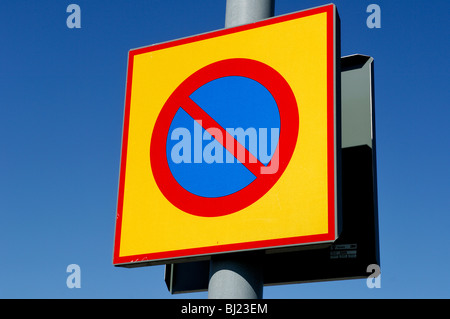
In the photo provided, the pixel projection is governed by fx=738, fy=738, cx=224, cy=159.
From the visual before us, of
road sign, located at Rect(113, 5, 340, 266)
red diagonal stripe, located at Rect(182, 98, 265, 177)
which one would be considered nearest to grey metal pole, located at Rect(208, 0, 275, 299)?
road sign, located at Rect(113, 5, 340, 266)

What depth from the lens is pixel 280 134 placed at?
16.5ft

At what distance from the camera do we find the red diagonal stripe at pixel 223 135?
500 centimetres

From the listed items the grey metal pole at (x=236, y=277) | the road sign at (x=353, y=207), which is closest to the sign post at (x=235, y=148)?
the grey metal pole at (x=236, y=277)

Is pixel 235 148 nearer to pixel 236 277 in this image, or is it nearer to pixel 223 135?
pixel 223 135

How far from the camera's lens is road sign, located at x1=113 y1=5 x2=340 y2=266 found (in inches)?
189

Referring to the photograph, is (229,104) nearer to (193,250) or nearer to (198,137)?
(198,137)

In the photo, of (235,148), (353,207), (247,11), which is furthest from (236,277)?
(247,11)

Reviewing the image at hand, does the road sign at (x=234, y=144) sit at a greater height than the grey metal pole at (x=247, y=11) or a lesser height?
lesser

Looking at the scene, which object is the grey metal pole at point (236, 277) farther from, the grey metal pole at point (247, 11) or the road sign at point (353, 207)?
the grey metal pole at point (247, 11)

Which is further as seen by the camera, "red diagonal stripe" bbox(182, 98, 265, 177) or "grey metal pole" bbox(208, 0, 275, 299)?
"red diagonal stripe" bbox(182, 98, 265, 177)

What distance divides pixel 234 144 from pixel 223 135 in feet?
0.44

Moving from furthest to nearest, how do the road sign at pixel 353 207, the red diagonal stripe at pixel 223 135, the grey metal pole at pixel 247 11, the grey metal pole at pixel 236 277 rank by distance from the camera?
the grey metal pole at pixel 247 11 < the road sign at pixel 353 207 < the red diagonal stripe at pixel 223 135 < the grey metal pole at pixel 236 277

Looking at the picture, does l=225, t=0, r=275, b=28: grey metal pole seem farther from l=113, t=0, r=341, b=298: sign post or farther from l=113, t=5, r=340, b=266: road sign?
l=113, t=5, r=340, b=266: road sign
